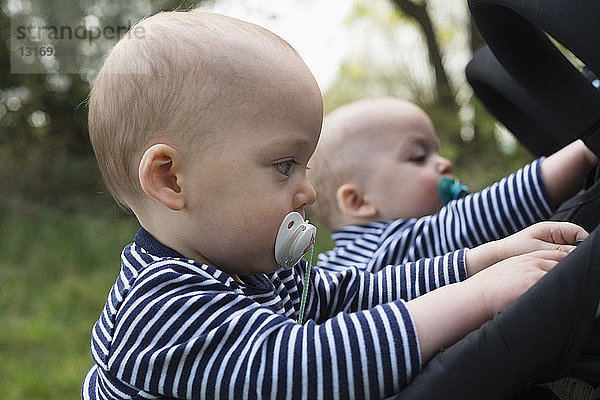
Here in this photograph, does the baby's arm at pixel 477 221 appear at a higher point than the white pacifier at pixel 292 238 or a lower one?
lower

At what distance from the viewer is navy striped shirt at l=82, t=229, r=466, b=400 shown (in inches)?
34.0

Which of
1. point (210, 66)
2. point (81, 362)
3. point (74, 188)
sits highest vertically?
point (210, 66)

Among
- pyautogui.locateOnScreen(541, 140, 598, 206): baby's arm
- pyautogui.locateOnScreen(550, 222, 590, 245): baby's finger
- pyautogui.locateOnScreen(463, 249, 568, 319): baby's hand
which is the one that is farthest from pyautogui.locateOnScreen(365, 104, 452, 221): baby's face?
pyautogui.locateOnScreen(463, 249, 568, 319): baby's hand

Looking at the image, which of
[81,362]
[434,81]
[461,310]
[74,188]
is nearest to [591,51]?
[461,310]

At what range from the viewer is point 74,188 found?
18.1 ft

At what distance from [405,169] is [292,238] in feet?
3.18

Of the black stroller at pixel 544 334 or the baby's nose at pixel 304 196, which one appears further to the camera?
the baby's nose at pixel 304 196

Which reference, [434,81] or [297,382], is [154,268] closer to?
[297,382]

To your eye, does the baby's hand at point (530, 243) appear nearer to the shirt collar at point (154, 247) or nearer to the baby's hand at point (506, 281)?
the baby's hand at point (506, 281)

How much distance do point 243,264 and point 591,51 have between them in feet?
1.84

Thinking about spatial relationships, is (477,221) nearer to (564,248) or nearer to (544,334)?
(564,248)

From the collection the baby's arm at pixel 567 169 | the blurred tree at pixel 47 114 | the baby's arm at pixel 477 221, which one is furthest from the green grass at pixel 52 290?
the baby's arm at pixel 567 169

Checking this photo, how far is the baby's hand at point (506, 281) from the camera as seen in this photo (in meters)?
0.87

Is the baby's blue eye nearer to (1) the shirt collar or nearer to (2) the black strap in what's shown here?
(1) the shirt collar
